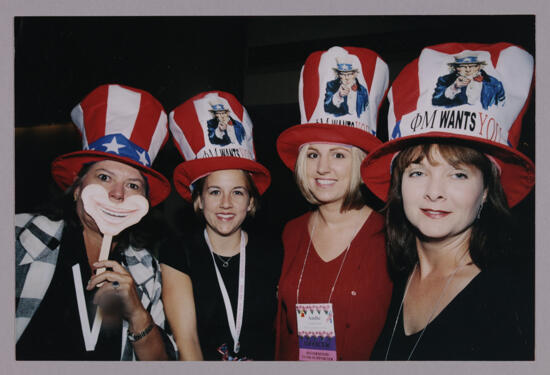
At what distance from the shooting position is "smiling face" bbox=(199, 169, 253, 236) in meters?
1.92

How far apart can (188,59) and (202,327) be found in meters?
1.33

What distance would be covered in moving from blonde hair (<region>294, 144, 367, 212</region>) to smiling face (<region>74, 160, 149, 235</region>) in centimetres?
73

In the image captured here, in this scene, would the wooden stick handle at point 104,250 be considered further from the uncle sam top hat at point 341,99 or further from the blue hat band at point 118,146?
the uncle sam top hat at point 341,99

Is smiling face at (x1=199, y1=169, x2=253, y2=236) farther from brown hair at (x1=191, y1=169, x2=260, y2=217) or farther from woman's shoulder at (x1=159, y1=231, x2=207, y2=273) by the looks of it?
woman's shoulder at (x1=159, y1=231, x2=207, y2=273)

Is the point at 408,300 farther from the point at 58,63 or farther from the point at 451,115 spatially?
the point at 58,63

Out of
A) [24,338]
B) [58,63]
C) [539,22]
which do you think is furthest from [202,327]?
[539,22]

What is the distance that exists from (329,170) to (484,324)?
86 centimetres

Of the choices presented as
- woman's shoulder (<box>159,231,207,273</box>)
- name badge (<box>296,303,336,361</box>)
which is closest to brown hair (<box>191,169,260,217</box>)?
woman's shoulder (<box>159,231,207,273</box>)

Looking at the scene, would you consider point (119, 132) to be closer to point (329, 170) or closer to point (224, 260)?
point (224, 260)

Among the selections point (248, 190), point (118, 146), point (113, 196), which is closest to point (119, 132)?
point (118, 146)

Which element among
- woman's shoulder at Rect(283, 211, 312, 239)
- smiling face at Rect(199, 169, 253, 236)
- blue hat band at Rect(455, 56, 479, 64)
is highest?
blue hat band at Rect(455, 56, 479, 64)

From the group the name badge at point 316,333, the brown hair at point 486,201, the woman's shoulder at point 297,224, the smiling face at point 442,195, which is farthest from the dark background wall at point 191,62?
the name badge at point 316,333

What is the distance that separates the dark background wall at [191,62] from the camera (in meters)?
1.89

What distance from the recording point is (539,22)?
1.82 m
